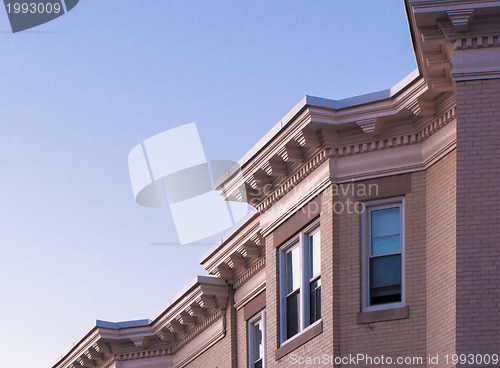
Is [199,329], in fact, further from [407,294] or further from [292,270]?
[407,294]

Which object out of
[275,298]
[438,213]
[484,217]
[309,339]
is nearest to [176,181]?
[275,298]

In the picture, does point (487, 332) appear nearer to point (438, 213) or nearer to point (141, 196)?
point (438, 213)

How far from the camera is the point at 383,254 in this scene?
64.3 ft

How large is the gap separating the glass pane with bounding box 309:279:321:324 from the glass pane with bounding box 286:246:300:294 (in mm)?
722

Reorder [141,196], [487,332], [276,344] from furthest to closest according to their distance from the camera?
[141,196]
[276,344]
[487,332]

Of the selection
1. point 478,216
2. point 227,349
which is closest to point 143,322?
point 227,349

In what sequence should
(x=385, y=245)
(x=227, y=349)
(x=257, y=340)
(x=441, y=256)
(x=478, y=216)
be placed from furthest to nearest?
(x=227, y=349)
(x=257, y=340)
(x=385, y=245)
(x=441, y=256)
(x=478, y=216)

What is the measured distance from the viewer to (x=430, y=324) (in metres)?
18.2

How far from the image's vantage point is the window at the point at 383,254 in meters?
19.3

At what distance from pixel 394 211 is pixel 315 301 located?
240 cm

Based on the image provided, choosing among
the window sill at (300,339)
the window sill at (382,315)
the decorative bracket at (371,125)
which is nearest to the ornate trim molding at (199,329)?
the window sill at (300,339)

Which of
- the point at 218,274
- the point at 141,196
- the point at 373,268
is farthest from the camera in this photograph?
the point at 141,196

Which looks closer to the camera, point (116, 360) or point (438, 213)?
point (438, 213)

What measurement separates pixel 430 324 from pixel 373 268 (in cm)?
186
